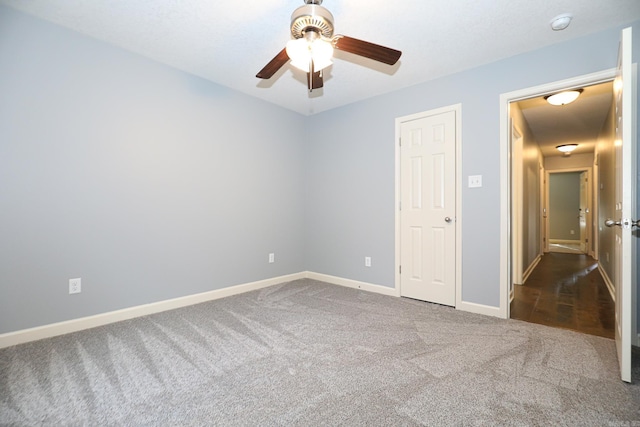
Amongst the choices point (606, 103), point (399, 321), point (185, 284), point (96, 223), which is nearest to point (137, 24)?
point (96, 223)

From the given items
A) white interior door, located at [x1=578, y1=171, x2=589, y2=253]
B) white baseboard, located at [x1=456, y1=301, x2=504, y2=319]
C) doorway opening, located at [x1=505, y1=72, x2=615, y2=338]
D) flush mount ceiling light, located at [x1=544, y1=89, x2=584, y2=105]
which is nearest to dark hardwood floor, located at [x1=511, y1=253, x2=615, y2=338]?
doorway opening, located at [x1=505, y1=72, x2=615, y2=338]

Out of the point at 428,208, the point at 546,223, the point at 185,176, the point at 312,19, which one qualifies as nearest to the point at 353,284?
the point at 428,208

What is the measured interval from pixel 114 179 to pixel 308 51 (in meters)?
2.05

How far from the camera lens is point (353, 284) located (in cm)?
388

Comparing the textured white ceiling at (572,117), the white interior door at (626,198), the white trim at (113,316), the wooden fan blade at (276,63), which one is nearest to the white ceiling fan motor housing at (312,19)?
the wooden fan blade at (276,63)

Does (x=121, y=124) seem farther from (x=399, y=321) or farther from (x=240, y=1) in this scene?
(x=399, y=321)

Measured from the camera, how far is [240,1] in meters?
2.03

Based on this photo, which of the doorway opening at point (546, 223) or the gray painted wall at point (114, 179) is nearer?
the gray painted wall at point (114, 179)

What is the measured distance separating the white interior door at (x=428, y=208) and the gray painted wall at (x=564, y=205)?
8.22 m

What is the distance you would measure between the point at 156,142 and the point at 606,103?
5615 millimetres

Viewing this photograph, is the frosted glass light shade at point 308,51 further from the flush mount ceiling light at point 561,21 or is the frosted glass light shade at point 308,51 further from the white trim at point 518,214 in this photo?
the white trim at point 518,214

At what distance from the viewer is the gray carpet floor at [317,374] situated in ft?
4.71

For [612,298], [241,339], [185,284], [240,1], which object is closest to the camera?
[240,1]

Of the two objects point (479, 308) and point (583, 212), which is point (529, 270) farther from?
point (583, 212)
